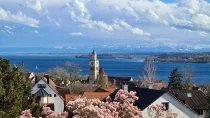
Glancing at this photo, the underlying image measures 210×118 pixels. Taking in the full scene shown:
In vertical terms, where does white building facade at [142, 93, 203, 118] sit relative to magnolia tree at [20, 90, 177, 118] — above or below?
below

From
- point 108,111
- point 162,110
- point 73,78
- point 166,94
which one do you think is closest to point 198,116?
point 166,94

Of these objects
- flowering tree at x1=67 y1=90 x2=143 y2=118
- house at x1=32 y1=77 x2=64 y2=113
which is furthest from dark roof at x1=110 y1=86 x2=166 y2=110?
flowering tree at x1=67 y1=90 x2=143 y2=118

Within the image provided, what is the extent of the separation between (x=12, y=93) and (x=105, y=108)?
444 inches

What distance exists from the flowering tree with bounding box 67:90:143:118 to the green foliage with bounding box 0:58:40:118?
8322 mm

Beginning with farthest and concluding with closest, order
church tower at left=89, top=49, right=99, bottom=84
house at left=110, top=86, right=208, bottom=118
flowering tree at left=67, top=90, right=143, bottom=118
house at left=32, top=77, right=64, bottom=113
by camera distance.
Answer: church tower at left=89, top=49, right=99, bottom=84
house at left=32, top=77, right=64, bottom=113
house at left=110, top=86, right=208, bottom=118
flowering tree at left=67, top=90, right=143, bottom=118

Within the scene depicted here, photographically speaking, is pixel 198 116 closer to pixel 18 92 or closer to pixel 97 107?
pixel 18 92

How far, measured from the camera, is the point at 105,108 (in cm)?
1227

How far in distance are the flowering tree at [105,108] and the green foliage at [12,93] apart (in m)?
8.32

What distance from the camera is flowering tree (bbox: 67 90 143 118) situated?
11398mm

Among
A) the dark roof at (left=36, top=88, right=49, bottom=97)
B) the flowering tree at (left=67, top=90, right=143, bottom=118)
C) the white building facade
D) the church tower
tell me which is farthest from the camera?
the church tower

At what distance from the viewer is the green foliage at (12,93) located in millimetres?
21578

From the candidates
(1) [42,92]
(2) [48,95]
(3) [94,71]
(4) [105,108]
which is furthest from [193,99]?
(3) [94,71]

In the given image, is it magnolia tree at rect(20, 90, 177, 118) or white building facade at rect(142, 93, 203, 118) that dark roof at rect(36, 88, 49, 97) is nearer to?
white building facade at rect(142, 93, 203, 118)

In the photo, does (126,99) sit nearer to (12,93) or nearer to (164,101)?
(12,93)
